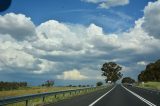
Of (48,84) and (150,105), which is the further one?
(48,84)

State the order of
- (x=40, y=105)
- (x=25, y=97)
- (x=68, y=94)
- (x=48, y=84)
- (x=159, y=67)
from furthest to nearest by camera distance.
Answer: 1. (x=159, y=67)
2. (x=48, y=84)
3. (x=68, y=94)
4. (x=40, y=105)
5. (x=25, y=97)

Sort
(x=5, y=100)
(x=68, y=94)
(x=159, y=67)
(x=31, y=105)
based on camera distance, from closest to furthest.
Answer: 1. (x=5, y=100)
2. (x=31, y=105)
3. (x=68, y=94)
4. (x=159, y=67)

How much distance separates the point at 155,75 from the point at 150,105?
180588 millimetres

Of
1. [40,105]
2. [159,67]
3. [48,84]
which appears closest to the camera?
[40,105]

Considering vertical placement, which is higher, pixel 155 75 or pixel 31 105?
pixel 155 75

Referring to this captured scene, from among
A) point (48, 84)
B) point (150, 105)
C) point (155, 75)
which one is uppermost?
point (155, 75)

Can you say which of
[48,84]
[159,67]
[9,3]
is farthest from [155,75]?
[9,3]

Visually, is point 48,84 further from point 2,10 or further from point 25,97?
point 2,10

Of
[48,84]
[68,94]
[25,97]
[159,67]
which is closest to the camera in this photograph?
[25,97]

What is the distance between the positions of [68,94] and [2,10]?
35.4 metres

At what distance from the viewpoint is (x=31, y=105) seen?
21844 millimetres

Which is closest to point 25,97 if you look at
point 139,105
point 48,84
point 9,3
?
point 139,105

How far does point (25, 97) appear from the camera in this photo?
19094 millimetres

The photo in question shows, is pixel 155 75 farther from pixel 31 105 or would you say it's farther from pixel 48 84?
pixel 31 105
